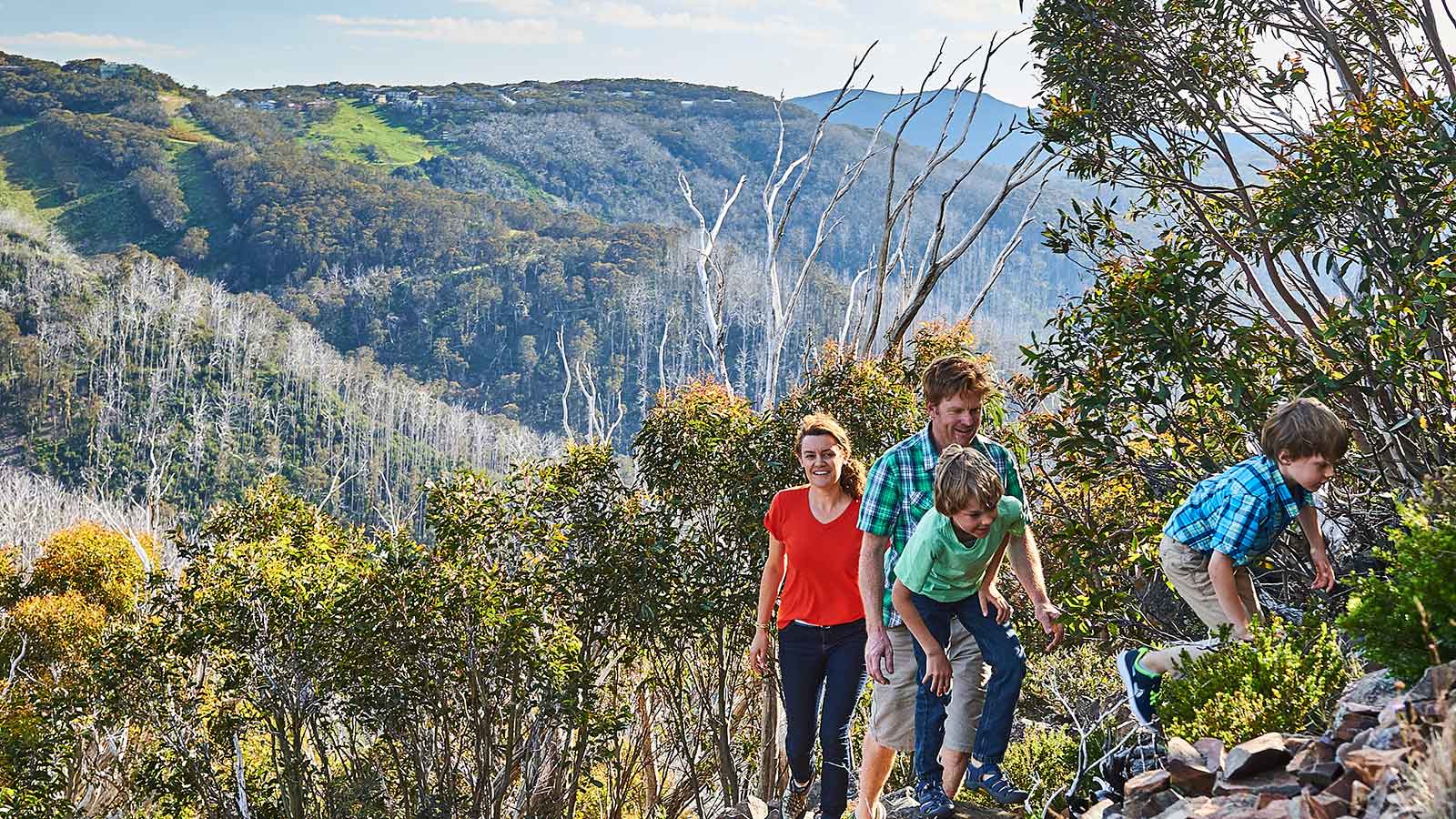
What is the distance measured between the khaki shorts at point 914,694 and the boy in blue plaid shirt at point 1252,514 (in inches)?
18.3

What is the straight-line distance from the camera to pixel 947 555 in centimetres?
355

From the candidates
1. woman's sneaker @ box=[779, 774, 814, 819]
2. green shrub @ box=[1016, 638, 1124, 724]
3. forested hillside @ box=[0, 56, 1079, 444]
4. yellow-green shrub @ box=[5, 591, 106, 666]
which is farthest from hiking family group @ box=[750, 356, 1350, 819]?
forested hillside @ box=[0, 56, 1079, 444]

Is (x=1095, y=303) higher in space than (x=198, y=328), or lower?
higher

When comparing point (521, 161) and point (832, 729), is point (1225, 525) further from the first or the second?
point (521, 161)

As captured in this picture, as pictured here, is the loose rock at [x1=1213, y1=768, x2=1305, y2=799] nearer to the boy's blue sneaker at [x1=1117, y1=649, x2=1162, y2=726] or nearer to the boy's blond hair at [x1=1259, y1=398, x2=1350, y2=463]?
the boy's blue sneaker at [x1=1117, y1=649, x2=1162, y2=726]

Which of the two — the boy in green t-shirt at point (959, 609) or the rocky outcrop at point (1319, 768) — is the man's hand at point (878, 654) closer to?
the boy in green t-shirt at point (959, 609)

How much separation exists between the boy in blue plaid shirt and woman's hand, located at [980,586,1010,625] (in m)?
0.38

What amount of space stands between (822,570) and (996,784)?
97 centimetres

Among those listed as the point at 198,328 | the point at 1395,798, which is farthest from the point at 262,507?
the point at 198,328

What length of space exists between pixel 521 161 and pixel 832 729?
491 feet

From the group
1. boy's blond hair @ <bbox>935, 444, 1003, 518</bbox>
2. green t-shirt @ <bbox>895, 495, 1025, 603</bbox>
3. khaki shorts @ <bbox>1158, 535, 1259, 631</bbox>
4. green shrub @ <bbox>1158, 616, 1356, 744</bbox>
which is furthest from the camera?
khaki shorts @ <bbox>1158, 535, 1259, 631</bbox>

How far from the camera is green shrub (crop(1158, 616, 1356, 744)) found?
2990 millimetres

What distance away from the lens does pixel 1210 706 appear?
3154 millimetres

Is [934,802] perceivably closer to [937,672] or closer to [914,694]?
[914,694]
